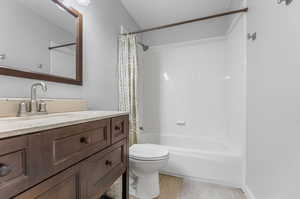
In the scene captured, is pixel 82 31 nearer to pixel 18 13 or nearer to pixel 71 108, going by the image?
pixel 18 13

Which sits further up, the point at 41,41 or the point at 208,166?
the point at 41,41

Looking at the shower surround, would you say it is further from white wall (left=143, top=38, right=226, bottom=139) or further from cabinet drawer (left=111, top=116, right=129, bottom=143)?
cabinet drawer (left=111, top=116, right=129, bottom=143)

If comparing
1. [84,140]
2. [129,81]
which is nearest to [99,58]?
[129,81]

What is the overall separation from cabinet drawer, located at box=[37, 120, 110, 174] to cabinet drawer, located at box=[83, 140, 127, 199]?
0.21ft

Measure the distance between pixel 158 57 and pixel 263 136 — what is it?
2.18 meters

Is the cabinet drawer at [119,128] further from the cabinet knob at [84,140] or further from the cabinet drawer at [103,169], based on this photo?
the cabinet knob at [84,140]

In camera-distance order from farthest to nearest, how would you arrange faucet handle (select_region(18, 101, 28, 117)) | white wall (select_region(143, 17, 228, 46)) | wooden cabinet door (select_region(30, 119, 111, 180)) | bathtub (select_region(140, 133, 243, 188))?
white wall (select_region(143, 17, 228, 46))
bathtub (select_region(140, 133, 243, 188))
faucet handle (select_region(18, 101, 28, 117))
wooden cabinet door (select_region(30, 119, 111, 180))

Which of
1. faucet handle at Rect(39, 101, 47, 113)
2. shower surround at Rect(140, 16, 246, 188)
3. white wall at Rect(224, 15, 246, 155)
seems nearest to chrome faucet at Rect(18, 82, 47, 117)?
faucet handle at Rect(39, 101, 47, 113)

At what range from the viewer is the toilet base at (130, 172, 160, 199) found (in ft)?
4.80

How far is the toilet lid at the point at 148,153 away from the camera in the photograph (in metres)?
1.40

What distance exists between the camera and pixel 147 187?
147 cm

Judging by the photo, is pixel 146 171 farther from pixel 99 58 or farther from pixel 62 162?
pixel 99 58

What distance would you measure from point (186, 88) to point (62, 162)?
7.86 ft

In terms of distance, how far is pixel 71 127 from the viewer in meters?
0.65
